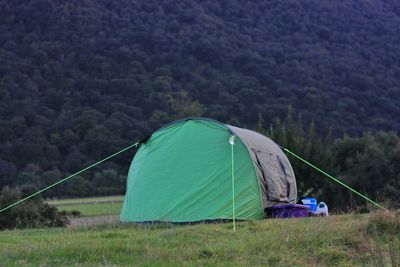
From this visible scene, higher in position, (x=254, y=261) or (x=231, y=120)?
(x=254, y=261)

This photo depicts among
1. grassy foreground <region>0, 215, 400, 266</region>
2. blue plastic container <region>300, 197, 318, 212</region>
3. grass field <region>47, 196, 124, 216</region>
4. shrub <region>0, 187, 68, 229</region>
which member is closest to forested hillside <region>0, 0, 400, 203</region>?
grass field <region>47, 196, 124, 216</region>

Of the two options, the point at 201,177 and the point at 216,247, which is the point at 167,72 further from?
the point at 216,247

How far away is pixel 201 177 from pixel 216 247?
417 centimetres

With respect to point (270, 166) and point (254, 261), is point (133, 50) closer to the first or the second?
point (270, 166)

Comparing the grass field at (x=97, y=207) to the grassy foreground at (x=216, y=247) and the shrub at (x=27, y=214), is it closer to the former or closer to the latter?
the shrub at (x=27, y=214)

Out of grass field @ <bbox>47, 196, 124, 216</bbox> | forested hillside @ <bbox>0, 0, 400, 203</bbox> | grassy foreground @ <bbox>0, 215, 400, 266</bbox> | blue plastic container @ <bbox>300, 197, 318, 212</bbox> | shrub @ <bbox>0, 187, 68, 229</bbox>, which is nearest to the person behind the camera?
grassy foreground @ <bbox>0, 215, 400, 266</bbox>

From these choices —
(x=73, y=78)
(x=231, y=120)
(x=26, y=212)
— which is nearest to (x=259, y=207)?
(x=26, y=212)

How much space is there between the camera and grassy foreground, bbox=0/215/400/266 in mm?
5862

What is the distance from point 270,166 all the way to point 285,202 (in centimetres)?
70

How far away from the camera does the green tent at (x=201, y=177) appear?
1030cm

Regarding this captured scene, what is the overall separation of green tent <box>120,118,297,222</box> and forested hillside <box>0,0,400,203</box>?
127 feet

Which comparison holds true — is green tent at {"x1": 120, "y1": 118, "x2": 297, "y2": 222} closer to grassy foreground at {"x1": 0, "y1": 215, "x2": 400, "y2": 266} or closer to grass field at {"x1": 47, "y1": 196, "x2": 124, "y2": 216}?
grassy foreground at {"x1": 0, "y1": 215, "x2": 400, "y2": 266}

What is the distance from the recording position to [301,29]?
64.9m

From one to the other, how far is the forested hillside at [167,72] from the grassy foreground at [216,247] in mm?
42576
